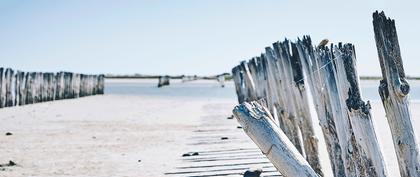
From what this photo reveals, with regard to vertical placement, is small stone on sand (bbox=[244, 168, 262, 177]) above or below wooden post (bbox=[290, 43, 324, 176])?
below

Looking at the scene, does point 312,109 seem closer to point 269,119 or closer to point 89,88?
point 269,119

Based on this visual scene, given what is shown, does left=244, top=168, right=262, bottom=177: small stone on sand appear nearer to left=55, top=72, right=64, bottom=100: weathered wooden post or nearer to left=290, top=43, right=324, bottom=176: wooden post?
left=290, top=43, right=324, bottom=176: wooden post

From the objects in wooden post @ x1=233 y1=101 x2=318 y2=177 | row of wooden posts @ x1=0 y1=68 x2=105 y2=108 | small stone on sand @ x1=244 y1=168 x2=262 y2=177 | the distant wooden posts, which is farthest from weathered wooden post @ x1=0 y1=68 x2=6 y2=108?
the distant wooden posts

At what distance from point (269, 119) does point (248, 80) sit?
11.1m

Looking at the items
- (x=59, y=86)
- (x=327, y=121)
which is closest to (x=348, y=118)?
(x=327, y=121)

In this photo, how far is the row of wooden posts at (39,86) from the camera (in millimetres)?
20411

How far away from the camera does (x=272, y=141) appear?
2834mm

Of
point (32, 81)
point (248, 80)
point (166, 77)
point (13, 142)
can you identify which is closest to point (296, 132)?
point (13, 142)

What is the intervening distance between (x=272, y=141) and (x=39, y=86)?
23918mm

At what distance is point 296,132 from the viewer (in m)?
5.84

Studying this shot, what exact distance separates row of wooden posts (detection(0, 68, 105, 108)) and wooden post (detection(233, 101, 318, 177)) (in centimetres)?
1856

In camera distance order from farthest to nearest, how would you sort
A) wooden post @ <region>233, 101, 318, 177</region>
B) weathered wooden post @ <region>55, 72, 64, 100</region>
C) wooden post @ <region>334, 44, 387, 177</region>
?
1. weathered wooden post @ <region>55, 72, 64, 100</region>
2. wooden post @ <region>334, 44, 387, 177</region>
3. wooden post @ <region>233, 101, 318, 177</region>

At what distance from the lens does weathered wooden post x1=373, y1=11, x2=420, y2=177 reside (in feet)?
9.34

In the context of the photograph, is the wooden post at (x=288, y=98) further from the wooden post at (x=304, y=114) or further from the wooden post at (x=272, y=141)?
the wooden post at (x=272, y=141)
